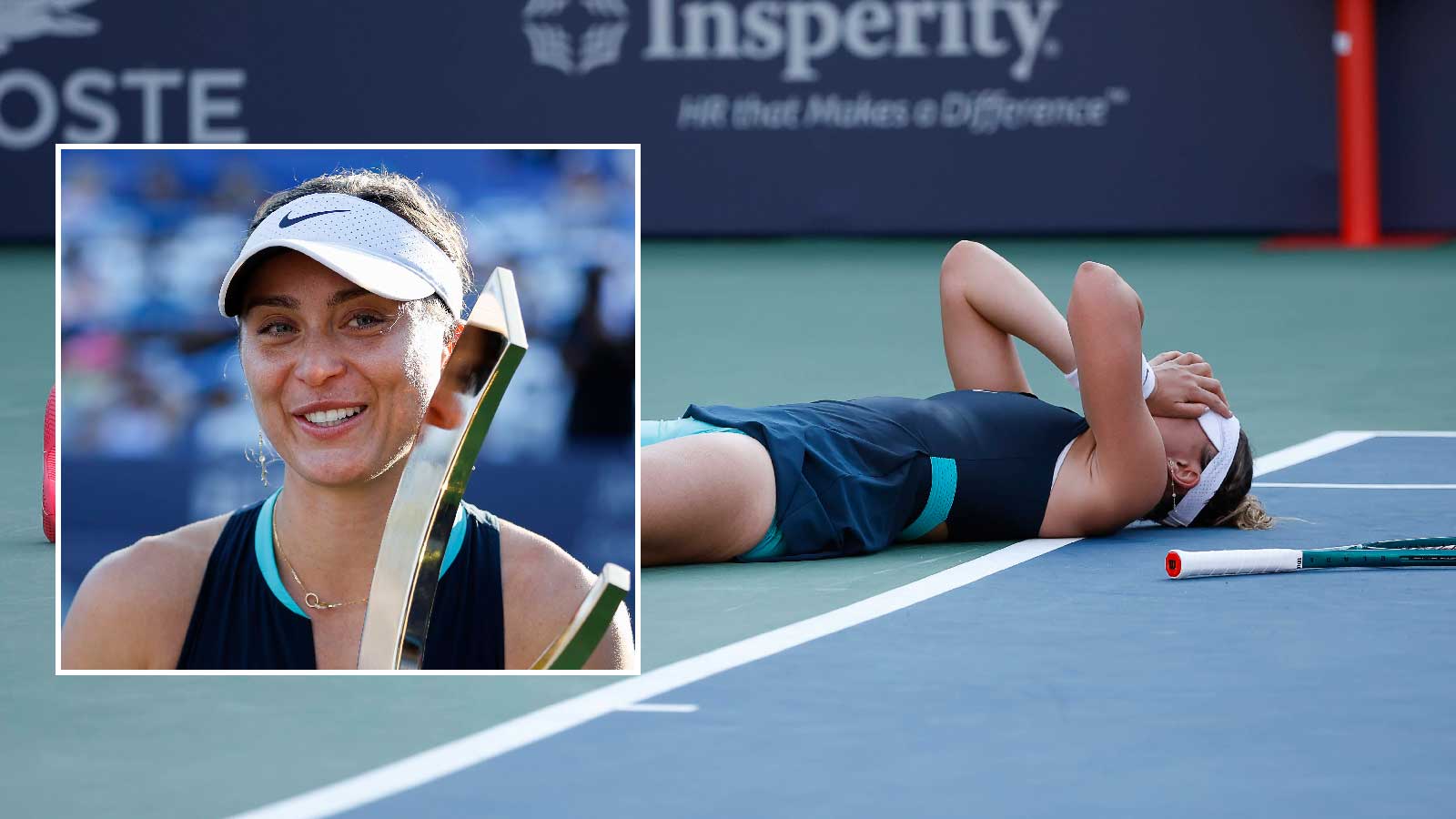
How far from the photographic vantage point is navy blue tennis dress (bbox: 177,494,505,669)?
3234mm

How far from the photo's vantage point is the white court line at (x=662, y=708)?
4.00 m

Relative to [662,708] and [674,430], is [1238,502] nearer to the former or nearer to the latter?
[674,430]

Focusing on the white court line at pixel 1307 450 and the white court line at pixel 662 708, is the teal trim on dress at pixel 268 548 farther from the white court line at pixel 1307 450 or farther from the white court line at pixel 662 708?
the white court line at pixel 1307 450

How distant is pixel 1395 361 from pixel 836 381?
2400mm

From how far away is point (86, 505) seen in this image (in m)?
3.27

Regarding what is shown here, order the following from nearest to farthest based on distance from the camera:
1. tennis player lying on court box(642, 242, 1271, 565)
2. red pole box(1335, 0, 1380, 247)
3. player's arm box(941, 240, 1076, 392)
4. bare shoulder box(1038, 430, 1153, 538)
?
1. tennis player lying on court box(642, 242, 1271, 565)
2. bare shoulder box(1038, 430, 1153, 538)
3. player's arm box(941, 240, 1076, 392)
4. red pole box(1335, 0, 1380, 247)

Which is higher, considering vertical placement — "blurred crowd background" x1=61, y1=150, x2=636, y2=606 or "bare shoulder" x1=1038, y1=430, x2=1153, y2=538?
"blurred crowd background" x1=61, y1=150, x2=636, y2=606

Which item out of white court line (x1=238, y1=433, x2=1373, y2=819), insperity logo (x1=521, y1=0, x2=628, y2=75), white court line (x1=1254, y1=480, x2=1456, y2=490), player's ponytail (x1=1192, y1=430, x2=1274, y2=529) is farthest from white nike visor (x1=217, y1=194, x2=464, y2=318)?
insperity logo (x1=521, y1=0, x2=628, y2=75)

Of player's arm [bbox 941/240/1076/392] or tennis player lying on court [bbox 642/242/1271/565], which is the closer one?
tennis player lying on court [bbox 642/242/1271/565]

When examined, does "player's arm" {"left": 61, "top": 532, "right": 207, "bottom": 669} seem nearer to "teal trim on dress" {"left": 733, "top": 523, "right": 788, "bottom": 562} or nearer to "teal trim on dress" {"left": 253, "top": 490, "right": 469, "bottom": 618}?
"teal trim on dress" {"left": 253, "top": 490, "right": 469, "bottom": 618}

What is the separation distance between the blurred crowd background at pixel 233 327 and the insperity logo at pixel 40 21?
500 inches

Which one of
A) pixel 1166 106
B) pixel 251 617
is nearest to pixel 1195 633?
pixel 251 617

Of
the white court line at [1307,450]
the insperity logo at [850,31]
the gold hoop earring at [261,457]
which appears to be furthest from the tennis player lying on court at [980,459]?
the insperity logo at [850,31]

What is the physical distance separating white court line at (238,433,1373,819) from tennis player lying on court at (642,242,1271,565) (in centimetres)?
17
